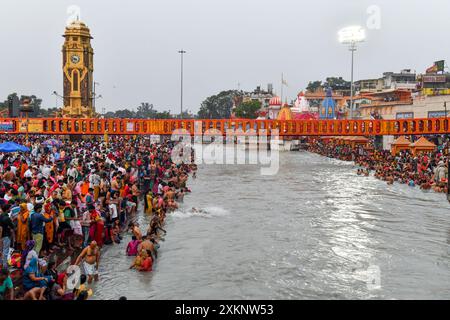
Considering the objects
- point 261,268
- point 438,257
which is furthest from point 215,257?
point 438,257

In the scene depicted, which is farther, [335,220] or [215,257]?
[335,220]

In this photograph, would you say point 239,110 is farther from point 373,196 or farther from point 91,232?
Result: point 91,232

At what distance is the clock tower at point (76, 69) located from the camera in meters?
57.6

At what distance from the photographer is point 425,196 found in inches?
1093

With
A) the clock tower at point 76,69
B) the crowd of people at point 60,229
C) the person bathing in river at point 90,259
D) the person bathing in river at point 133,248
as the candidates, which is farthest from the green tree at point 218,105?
the person bathing in river at point 90,259

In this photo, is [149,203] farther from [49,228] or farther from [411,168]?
[411,168]

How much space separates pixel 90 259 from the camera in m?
11.4

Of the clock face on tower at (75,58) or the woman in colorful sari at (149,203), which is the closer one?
the woman in colorful sari at (149,203)

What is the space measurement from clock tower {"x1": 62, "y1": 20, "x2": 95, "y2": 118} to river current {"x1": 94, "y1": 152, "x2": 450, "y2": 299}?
3524 cm

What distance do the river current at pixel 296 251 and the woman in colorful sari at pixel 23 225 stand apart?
2.12m

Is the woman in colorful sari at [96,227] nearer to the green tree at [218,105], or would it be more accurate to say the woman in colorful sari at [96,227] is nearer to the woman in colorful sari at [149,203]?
the woman in colorful sari at [149,203]

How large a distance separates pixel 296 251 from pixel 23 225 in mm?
8517
